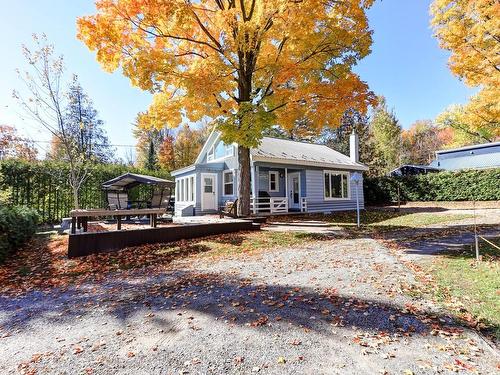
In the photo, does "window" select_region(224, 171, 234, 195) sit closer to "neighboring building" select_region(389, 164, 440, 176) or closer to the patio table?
the patio table

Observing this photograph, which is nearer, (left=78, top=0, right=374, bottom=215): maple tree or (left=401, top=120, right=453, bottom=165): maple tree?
(left=78, top=0, right=374, bottom=215): maple tree

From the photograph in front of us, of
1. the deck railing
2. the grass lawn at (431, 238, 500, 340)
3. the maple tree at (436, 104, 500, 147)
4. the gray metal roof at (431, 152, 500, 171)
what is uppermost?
the maple tree at (436, 104, 500, 147)

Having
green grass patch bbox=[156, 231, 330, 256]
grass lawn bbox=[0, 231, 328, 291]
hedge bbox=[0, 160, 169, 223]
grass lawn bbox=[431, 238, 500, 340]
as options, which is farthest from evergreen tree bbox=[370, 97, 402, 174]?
hedge bbox=[0, 160, 169, 223]

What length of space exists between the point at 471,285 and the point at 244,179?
7.96 metres

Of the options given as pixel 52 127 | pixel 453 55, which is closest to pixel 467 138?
pixel 453 55

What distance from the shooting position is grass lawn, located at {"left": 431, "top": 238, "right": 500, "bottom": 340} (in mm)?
3230

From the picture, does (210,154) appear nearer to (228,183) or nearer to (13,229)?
(228,183)

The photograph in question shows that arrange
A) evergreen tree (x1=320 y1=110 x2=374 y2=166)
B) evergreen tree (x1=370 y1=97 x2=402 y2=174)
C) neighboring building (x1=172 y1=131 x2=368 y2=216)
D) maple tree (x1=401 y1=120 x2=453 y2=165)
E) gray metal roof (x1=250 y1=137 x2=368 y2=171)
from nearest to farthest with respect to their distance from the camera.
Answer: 1. gray metal roof (x1=250 y1=137 x2=368 y2=171)
2. neighboring building (x1=172 y1=131 x2=368 y2=216)
3. evergreen tree (x1=320 y1=110 x2=374 y2=166)
4. evergreen tree (x1=370 y1=97 x2=402 y2=174)
5. maple tree (x1=401 y1=120 x2=453 y2=165)

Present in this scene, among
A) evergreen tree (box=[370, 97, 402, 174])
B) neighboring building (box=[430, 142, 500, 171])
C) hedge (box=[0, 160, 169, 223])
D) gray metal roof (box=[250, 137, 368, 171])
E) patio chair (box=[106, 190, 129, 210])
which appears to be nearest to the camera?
patio chair (box=[106, 190, 129, 210])

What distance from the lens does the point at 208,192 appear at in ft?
56.0

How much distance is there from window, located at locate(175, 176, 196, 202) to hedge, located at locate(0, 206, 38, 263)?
9.20 m

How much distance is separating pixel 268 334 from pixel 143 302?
2.02 m

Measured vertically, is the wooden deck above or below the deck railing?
below

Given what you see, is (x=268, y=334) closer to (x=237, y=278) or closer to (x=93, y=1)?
(x=237, y=278)
